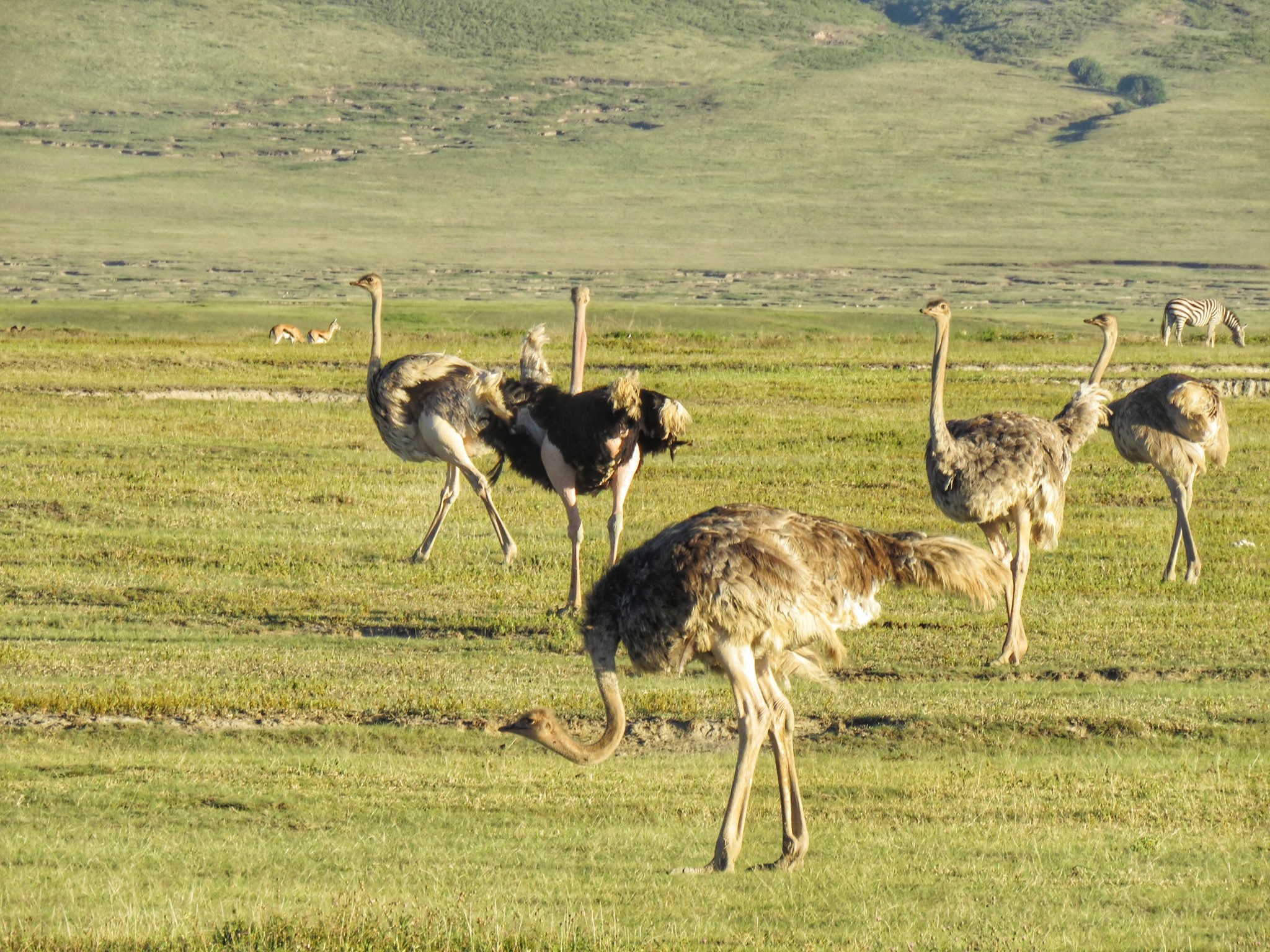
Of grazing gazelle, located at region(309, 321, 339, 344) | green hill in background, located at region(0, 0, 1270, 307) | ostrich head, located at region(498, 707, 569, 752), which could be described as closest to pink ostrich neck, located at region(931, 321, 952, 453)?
ostrich head, located at region(498, 707, 569, 752)

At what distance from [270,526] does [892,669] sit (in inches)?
297

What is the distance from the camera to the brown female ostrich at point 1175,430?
1673 cm

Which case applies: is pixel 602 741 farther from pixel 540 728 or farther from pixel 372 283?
pixel 372 283

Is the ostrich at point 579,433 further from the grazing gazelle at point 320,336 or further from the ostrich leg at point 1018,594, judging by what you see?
the grazing gazelle at point 320,336

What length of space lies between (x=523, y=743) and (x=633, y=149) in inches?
5310

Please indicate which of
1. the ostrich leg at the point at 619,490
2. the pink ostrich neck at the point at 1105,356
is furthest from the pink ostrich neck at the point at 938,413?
the pink ostrich neck at the point at 1105,356

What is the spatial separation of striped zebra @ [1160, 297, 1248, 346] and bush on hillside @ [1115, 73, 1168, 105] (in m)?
117

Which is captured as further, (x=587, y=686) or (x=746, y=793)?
(x=587, y=686)

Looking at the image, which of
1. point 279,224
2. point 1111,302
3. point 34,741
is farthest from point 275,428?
point 279,224

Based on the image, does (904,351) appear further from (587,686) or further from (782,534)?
(782,534)

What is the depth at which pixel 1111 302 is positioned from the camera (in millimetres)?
81375

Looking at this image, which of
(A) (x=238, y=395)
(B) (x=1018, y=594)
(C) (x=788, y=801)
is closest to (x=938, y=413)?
(B) (x=1018, y=594)

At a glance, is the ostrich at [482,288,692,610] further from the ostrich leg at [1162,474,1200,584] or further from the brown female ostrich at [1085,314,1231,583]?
the ostrich leg at [1162,474,1200,584]

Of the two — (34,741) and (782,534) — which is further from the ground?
(782,534)
